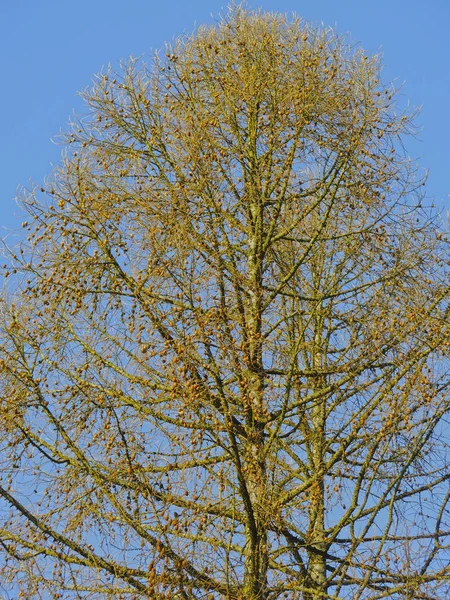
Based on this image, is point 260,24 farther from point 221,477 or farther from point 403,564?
point 403,564

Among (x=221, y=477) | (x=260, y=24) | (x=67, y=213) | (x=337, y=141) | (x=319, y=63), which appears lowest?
(x=221, y=477)

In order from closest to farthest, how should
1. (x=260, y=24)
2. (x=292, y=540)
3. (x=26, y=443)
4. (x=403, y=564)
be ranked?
(x=403, y=564), (x=26, y=443), (x=292, y=540), (x=260, y=24)

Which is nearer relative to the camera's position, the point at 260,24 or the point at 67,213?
the point at 67,213

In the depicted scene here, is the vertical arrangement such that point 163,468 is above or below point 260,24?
below

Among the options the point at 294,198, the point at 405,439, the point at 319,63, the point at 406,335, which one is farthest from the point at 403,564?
the point at 319,63

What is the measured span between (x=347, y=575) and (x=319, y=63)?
4997 millimetres

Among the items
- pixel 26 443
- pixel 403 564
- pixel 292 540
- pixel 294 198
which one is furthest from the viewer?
pixel 294 198

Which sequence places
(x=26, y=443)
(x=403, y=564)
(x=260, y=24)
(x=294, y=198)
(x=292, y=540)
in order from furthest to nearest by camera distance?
(x=260, y=24) < (x=294, y=198) < (x=292, y=540) < (x=26, y=443) < (x=403, y=564)

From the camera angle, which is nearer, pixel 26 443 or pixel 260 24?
pixel 26 443

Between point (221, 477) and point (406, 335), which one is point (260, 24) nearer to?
point (406, 335)

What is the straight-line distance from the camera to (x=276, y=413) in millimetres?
7727

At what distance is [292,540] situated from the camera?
8.16 meters

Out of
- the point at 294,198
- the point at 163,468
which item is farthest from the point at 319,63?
the point at 163,468

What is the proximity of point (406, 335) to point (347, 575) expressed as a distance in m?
1.95
